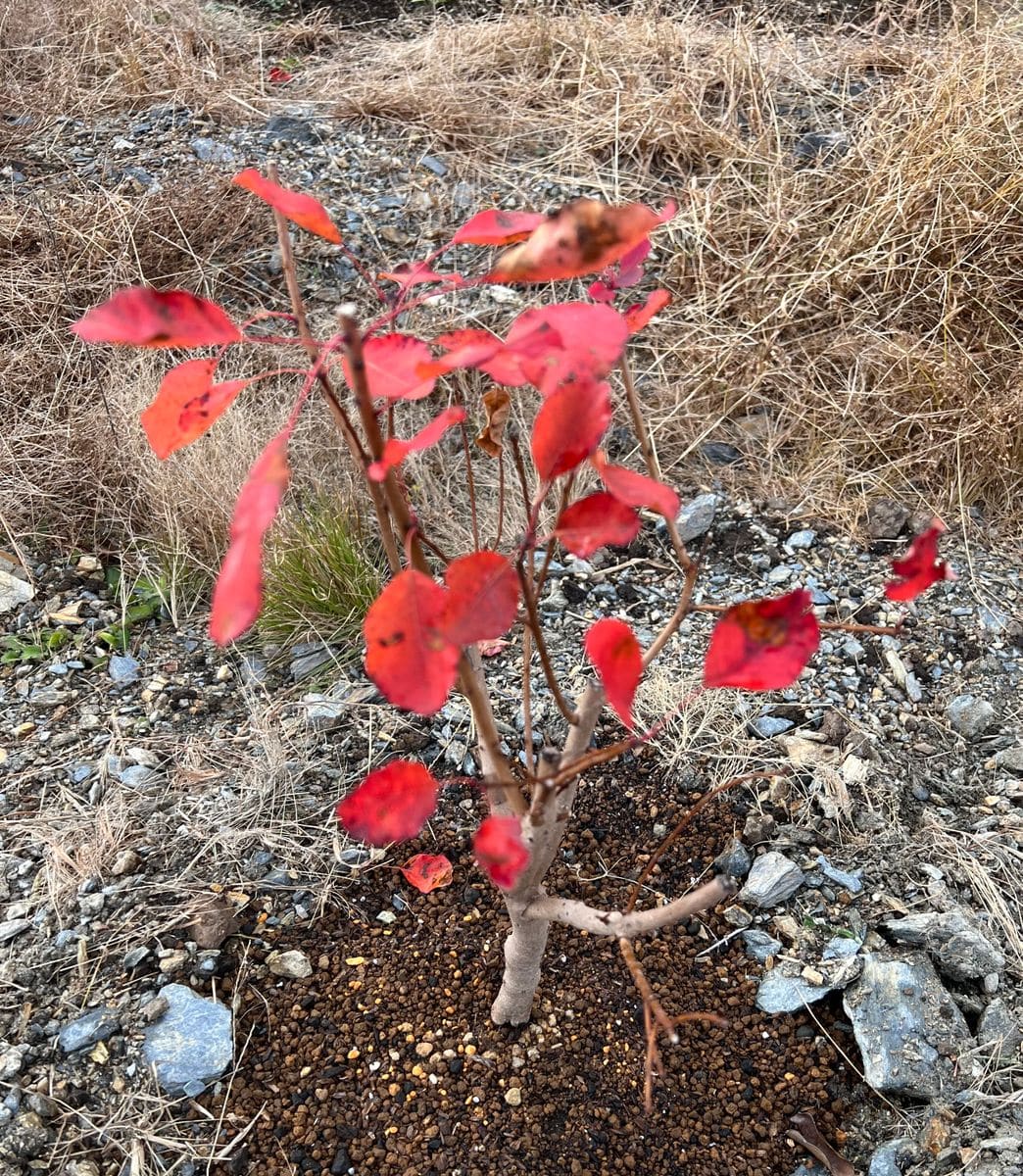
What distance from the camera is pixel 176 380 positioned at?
0.69 metres

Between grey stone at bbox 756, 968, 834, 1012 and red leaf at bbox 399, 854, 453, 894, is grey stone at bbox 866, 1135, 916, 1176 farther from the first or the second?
red leaf at bbox 399, 854, 453, 894

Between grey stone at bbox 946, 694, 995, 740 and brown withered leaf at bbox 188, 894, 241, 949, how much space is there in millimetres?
1236

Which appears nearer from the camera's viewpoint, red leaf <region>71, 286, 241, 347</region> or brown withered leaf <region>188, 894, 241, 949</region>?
red leaf <region>71, 286, 241, 347</region>

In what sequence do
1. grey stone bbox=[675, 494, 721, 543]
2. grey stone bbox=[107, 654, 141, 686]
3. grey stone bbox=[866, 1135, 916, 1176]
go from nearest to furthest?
grey stone bbox=[866, 1135, 916, 1176] → grey stone bbox=[107, 654, 141, 686] → grey stone bbox=[675, 494, 721, 543]

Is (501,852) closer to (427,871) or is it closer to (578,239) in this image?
(578,239)

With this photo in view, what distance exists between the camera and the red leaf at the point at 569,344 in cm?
55

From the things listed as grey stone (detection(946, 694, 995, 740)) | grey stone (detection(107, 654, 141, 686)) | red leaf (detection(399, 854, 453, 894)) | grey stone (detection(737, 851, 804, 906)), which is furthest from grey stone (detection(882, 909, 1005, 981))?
grey stone (detection(107, 654, 141, 686))

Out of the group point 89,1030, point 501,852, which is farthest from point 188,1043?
point 501,852

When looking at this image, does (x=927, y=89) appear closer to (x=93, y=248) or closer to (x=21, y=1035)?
(x=93, y=248)

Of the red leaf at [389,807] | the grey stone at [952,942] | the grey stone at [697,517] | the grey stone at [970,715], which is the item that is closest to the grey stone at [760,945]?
the grey stone at [952,942]

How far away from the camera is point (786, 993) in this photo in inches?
50.0

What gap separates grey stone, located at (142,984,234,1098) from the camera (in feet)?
3.86

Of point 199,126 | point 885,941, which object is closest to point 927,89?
point 199,126

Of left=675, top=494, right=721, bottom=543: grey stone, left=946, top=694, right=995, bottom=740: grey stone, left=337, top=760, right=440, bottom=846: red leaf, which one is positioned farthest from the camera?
left=675, top=494, right=721, bottom=543: grey stone
